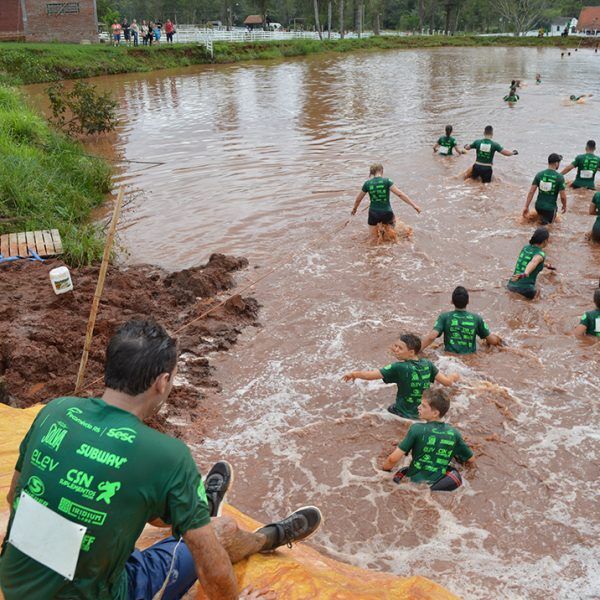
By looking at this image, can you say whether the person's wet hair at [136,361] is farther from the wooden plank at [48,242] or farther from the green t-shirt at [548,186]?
the green t-shirt at [548,186]

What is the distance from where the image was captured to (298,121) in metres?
22.1

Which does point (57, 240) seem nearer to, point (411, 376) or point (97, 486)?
point (411, 376)

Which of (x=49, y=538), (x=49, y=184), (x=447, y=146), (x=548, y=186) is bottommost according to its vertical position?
(x=49, y=538)

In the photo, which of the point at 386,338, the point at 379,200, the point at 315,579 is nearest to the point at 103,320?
the point at 386,338

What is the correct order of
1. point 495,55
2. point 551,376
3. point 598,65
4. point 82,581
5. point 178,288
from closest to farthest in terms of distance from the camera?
point 82,581, point 551,376, point 178,288, point 598,65, point 495,55

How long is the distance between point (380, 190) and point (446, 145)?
6999 millimetres

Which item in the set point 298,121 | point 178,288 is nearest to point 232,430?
point 178,288

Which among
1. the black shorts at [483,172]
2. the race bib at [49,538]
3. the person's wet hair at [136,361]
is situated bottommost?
the race bib at [49,538]

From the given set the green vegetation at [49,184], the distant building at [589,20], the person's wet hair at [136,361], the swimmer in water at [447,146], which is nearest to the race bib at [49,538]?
the person's wet hair at [136,361]

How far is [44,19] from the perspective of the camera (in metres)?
38.1

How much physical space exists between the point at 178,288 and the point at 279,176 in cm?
724

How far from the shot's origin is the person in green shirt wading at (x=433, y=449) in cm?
481

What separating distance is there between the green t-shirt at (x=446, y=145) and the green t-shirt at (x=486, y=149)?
2538mm

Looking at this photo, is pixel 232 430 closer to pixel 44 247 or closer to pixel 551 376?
pixel 551 376
